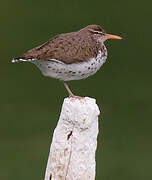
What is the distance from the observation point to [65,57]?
19.3 ft

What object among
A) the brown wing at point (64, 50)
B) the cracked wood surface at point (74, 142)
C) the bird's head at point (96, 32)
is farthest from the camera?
the bird's head at point (96, 32)

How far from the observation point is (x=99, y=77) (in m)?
12.7

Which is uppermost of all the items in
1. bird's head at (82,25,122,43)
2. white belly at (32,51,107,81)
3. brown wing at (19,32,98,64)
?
bird's head at (82,25,122,43)

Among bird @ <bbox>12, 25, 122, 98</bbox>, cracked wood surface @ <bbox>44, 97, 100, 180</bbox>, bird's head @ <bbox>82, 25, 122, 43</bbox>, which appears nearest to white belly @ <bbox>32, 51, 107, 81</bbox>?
bird @ <bbox>12, 25, 122, 98</bbox>

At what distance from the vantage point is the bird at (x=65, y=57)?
5.81 metres

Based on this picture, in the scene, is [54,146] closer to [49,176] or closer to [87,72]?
[49,176]

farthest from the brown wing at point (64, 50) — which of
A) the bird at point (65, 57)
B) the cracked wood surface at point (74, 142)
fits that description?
the cracked wood surface at point (74, 142)

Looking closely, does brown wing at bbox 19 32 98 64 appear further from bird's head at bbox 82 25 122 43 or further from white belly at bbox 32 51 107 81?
bird's head at bbox 82 25 122 43

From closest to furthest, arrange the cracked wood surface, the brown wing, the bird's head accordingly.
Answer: the cracked wood surface < the brown wing < the bird's head

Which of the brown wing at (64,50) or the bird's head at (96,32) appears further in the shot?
the bird's head at (96,32)

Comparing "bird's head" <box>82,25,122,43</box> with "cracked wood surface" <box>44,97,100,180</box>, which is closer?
"cracked wood surface" <box>44,97,100,180</box>

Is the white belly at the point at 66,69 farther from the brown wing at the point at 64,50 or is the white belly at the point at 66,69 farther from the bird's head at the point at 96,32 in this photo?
the bird's head at the point at 96,32

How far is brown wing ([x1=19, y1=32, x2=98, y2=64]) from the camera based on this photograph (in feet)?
19.0

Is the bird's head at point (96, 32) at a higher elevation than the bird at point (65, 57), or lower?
higher
